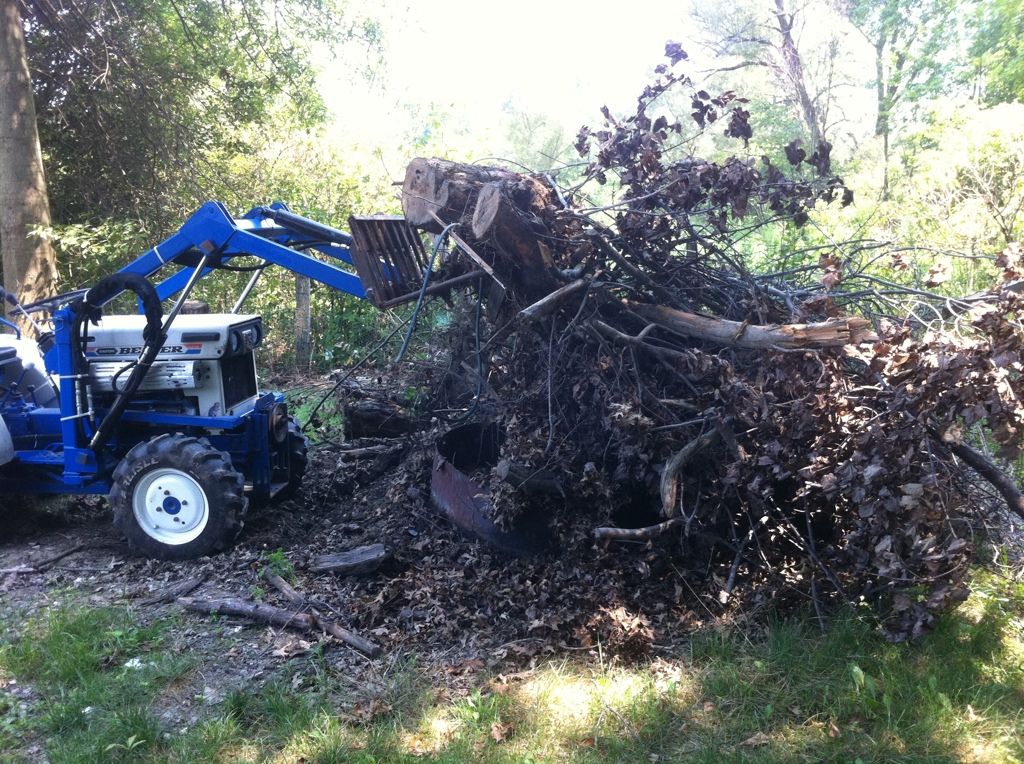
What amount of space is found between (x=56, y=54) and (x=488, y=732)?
39.4ft

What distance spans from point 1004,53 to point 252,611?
17823 millimetres

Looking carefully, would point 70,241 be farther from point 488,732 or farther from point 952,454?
point 952,454

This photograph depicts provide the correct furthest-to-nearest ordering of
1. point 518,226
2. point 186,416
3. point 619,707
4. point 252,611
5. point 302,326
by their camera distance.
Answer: point 302,326 → point 186,416 → point 252,611 → point 518,226 → point 619,707

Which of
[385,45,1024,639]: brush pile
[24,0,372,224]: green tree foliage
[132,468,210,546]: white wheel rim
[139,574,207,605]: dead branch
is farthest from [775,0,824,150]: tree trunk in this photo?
[139,574,207,605]: dead branch

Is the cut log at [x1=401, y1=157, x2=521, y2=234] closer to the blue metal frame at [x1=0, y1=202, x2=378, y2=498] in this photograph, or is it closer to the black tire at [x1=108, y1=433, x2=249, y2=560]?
the blue metal frame at [x1=0, y1=202, x2=378, y2=498]

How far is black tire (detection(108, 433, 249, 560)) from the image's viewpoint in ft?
18.4

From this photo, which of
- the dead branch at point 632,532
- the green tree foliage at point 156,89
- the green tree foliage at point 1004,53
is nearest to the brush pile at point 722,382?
the dead branch at point 632,532

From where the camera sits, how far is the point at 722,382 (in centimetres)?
440

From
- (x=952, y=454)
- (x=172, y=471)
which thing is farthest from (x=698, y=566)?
(x=172, y=471)

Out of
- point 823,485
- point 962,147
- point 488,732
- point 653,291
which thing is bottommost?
point 488,732

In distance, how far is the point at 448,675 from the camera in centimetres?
420

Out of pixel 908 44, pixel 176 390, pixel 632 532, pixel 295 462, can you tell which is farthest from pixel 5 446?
pixel 908 44

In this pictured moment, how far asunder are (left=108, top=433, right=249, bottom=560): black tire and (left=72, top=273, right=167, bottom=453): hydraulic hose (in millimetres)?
276

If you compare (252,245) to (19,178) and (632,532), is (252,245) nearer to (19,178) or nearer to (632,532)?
(632,532)
